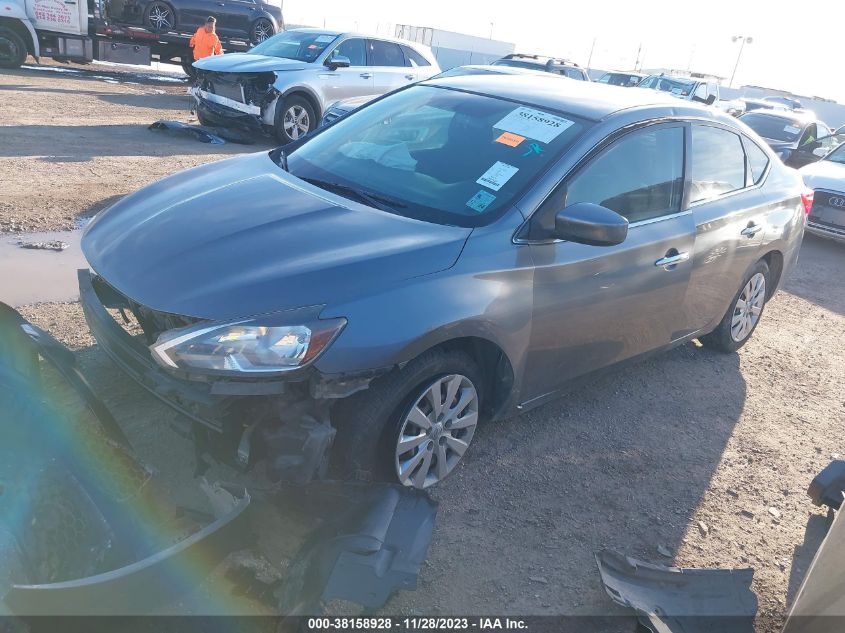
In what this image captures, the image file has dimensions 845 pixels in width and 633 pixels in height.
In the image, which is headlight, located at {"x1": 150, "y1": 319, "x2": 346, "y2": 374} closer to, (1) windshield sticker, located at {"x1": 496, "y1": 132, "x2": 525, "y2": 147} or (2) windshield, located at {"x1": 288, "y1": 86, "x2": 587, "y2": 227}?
(2) windshield, located at {"x1": 288, "y1": 86, "x2": 587, "y2": 227}

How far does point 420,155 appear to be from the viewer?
12.3ft

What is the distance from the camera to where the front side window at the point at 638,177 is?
3520 millimetres

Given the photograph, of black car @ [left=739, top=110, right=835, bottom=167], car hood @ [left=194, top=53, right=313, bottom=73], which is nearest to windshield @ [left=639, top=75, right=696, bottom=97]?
black car @ [left=739, top=110, right=835, bottom=167]

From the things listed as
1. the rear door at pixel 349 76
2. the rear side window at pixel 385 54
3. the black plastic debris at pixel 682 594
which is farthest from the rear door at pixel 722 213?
the rear side window at pixel 385 54

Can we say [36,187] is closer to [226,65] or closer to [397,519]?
[226,65]

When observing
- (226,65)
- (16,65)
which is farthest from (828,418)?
(16,65)

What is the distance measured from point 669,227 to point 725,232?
690 mm

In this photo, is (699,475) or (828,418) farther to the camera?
(828,418)

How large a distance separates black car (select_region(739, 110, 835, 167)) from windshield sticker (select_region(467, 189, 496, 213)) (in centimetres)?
1027

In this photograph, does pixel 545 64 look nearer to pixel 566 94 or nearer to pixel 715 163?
pixel 715 163

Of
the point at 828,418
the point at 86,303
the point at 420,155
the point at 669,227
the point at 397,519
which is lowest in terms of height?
the point at 828,418

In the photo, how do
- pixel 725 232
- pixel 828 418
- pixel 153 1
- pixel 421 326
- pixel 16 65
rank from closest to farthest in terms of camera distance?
pixel 421 326, pixel 725 232, pixel 828 418, pixel 16 65, pixel 153 1

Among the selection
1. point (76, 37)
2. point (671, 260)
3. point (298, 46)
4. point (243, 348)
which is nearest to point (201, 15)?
point (76, 37)

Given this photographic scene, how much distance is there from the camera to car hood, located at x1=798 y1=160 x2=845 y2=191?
9344 mm
